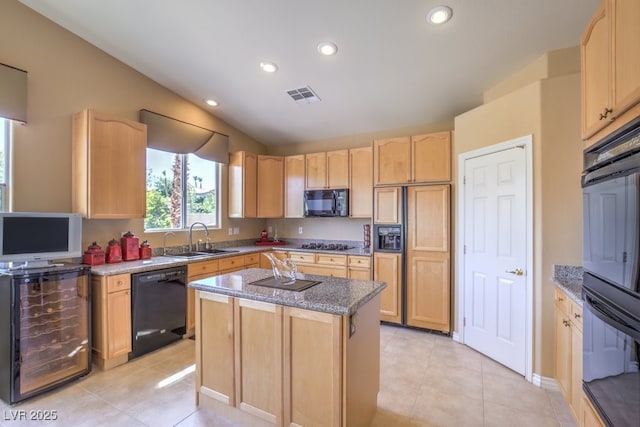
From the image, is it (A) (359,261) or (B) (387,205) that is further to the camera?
(A) (359,261)

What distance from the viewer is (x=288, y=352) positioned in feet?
5.79

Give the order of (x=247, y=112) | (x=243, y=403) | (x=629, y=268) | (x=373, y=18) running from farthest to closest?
(x=247, y=112) → (x=373, y=18) → (x=243, y=403) → (x=629, y=268)

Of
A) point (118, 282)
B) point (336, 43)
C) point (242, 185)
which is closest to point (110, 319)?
point (118, 282)

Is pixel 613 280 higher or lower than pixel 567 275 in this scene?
higher

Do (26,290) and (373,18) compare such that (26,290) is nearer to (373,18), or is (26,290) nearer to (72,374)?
(72,374)

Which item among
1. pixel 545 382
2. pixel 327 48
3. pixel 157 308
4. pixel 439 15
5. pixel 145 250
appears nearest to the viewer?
pixel 439 15

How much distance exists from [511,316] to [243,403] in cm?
247

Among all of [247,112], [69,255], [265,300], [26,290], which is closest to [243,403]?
[265,300]

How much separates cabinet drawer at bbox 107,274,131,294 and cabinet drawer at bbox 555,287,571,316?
3.69 metres

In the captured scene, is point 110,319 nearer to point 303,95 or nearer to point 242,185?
point 242,185

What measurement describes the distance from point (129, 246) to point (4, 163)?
1255 mm

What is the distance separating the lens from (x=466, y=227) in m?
3.27

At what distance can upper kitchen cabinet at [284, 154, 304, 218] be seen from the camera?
4.86m

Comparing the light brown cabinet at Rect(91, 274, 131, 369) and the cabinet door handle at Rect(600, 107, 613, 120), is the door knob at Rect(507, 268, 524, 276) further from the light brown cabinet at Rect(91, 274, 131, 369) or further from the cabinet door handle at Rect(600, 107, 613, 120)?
the light brown cabinet at Rect(91, 274, 131, 369)
